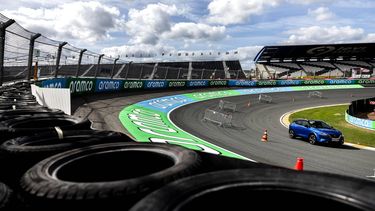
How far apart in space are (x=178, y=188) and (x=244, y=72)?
64641 mm

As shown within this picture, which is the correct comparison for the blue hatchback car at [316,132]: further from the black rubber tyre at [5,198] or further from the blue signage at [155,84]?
the blue signage at [155,84]

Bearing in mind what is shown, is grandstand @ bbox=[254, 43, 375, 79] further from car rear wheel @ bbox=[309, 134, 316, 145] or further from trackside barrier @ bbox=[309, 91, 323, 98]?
car rear wheel @ bbox=[309, 134, 316, 145]

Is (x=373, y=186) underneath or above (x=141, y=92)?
above

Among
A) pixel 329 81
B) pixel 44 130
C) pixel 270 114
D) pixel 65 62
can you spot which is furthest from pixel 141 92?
pixel 329 81

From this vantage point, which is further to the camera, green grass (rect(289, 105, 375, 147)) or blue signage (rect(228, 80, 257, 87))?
blue signage (rect(228, 80, 257, 87))

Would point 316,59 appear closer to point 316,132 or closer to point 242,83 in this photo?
point 242,83

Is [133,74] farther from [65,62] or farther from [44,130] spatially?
[44,130]

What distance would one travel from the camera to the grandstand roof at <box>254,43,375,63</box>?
80.6 metres

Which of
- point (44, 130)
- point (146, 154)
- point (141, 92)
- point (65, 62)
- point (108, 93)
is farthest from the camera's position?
point (141, 92)

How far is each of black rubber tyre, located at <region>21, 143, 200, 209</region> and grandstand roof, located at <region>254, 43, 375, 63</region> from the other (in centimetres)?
8145

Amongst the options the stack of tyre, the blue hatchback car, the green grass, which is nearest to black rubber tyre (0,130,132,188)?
the stack of tyre

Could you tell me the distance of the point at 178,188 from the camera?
2521mm

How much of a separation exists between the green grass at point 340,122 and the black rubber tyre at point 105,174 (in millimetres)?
19535

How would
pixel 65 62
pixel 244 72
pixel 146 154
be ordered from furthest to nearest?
pixel 244 72 → pixel 65 62 → pixel 146 154
